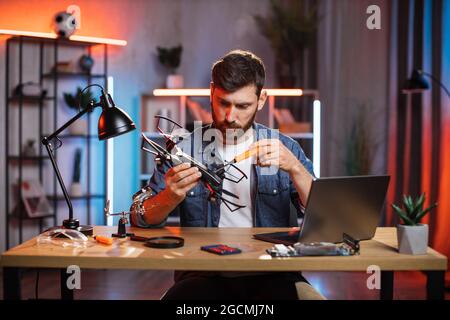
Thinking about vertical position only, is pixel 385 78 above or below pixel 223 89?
above

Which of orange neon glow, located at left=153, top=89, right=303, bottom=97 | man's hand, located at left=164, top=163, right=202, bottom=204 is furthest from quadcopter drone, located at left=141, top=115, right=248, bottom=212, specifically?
orange neon glow, located at left=153, top=89, right=303, bottom=97

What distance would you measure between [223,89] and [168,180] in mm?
442

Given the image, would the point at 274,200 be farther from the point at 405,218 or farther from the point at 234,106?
the point at 405,218

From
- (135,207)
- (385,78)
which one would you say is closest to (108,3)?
(385,78)

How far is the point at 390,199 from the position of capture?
449 cm

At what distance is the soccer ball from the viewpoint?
4.22 meters

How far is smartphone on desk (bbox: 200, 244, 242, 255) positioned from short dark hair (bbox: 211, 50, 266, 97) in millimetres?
668

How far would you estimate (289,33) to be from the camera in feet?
14.8

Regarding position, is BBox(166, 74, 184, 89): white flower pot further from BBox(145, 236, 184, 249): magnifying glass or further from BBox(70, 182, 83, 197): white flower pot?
BBox(145, 236, 184, 249): magnifying glass

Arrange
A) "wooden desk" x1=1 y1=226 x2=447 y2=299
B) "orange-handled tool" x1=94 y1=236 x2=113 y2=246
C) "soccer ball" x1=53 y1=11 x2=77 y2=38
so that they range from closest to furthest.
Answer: "wooden desk" x1=1 y1=226 x2=447 y2=299 → "orange-handled tool" x1=94 y1=236 x2=113 y2=246 → "soccer ball" x1=53 y1=11 x2=77 y2=38

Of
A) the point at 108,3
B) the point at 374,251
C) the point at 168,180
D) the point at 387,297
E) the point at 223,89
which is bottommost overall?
the point at 387,297

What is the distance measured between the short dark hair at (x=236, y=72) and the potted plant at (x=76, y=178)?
267 cm

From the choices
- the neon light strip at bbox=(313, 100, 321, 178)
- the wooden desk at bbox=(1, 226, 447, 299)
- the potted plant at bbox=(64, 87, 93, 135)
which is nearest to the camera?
the wooden desk at bbox=(1, 226, 447, 299)
